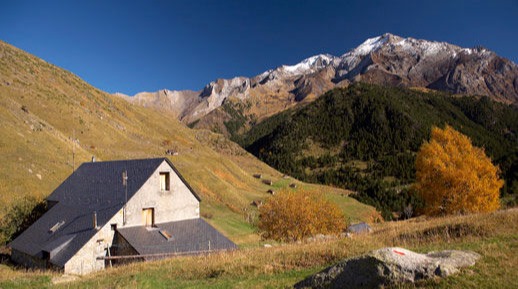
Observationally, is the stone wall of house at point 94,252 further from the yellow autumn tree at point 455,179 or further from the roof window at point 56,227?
the yellow autumn tree at point 455,179

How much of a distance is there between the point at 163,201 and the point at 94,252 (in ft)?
29.3

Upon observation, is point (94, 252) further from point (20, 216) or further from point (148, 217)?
point (20, 216)

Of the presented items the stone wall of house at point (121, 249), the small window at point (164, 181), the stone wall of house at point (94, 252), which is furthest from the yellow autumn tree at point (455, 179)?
the stone wall of house at point (94, 252)

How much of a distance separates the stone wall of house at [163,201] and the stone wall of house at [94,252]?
1.75 meters

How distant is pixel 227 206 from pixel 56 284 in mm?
61489

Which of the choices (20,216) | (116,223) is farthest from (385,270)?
(20,216)

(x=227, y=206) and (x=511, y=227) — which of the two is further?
(x=227, y=206)

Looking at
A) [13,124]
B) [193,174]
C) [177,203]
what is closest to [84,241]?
[177,203]

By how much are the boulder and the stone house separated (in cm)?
2404

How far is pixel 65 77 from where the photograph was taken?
128 m

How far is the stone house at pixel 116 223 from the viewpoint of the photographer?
33219 mm

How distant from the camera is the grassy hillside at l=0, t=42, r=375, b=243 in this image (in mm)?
57062

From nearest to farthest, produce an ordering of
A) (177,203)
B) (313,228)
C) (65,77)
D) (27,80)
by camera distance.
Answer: (177,203)
(313,228)
(27,80)
(65,77)

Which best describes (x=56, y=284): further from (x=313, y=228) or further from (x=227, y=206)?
(x=227, y=206)
